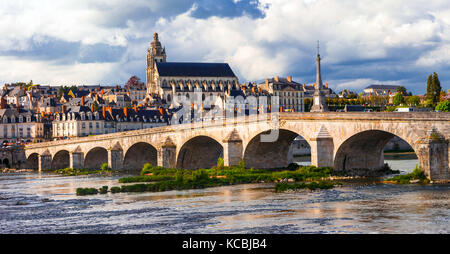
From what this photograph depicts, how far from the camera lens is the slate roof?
192012 mm

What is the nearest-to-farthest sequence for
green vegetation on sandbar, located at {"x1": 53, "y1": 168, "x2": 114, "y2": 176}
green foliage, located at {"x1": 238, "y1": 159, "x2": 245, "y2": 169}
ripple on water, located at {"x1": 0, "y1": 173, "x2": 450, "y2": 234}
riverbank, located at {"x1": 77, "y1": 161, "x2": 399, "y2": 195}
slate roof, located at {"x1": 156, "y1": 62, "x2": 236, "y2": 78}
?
ripple on water, located at {"x1": 0, "y1": 173, "x2": 450, "y2": 234} < riverbank, located at {"x1": 77, "y1": 161, "x2": 399, "y2": 195} < green foliage, located at {"x1": 238, "y1": 159, "x2": 245, "y2": 169} < green vegetation on sandbar, located at {"x1": 53, "y1": 168, "x2": 114, "y2": 176} < slate roof, located at {"x1": 156, "y1": 62, "x2": 236, "y2": 78}

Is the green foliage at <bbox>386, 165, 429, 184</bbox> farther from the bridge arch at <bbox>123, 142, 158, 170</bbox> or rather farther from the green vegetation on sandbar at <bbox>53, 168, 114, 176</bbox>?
the bridge arch at <bbox>123, 142, 158, 170</bbox>

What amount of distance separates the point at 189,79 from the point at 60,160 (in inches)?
4006

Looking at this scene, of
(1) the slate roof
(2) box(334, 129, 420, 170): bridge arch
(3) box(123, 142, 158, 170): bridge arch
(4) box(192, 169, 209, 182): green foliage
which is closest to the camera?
(2) box(334, 129, 420, 170): bridge arch

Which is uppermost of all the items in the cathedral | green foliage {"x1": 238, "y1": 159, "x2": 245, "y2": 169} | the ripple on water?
the cathedral

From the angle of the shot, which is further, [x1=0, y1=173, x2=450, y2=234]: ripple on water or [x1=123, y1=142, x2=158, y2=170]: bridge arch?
[x1=123, y1=142, x2=158, y2=170]: bridge arch

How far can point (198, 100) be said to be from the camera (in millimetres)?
182250

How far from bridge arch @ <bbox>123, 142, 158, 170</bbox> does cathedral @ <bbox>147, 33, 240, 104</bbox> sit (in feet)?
342

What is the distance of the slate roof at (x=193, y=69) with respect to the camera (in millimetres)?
192012

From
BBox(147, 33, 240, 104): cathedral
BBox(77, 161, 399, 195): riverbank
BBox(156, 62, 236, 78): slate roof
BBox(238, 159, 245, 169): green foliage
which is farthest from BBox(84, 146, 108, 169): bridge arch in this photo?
BBox(156, 62, 236, 78): slate roof

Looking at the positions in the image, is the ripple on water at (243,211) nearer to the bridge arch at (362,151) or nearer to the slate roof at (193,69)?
the bridge arch at (362,151)

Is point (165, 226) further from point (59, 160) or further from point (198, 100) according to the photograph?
point (198, 100)

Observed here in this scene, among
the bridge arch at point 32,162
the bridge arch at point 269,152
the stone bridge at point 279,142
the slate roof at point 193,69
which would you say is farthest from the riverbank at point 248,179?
the slate roof at point 193,69

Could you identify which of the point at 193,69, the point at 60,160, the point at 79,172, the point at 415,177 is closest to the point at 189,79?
the point at 193,69
